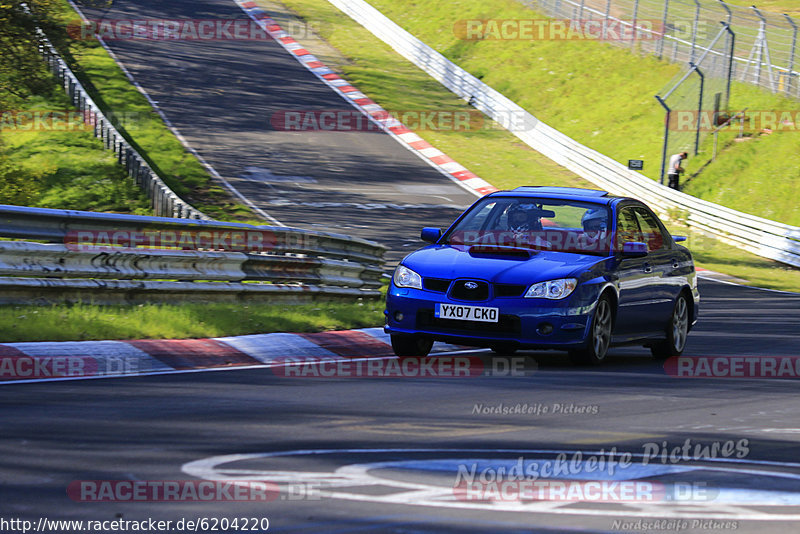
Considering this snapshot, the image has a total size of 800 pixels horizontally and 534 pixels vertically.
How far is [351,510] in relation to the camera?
183 inches

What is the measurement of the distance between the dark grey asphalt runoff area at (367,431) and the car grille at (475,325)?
16.5 inches

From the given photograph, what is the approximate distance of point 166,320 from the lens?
9.88 m

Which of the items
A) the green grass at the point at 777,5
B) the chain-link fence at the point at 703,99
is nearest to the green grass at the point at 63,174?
the chain-link fence at the point at 703,99

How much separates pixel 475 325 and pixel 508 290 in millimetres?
391

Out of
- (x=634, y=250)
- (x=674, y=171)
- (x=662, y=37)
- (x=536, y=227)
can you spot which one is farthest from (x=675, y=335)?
(x=662, y=37)

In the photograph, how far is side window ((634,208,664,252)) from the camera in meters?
11.2

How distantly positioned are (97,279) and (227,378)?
2405 mm

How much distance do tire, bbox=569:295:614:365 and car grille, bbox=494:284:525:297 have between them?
70 cm

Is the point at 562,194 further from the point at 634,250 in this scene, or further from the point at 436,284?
the point at 436,284

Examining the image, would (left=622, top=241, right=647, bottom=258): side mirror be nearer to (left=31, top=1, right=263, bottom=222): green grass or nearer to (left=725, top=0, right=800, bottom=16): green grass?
(left=31, top=1, right=263, bottom=222): green grass

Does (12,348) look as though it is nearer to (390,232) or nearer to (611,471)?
(611,471)

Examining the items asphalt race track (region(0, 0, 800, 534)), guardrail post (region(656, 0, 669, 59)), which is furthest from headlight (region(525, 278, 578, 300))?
guardrail post (region(656, 0, 669, 59))

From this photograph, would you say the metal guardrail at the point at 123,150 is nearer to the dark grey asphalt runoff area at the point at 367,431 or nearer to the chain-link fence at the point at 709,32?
the dark grey asphalt runoff area at the point at 367,431

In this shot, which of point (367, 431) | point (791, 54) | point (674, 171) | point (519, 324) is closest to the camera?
point (367, 431)
